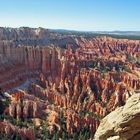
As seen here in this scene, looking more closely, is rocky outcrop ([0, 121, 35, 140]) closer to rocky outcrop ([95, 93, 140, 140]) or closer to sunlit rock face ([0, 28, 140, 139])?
sunlit rock face ([0, 28, 140, 139])

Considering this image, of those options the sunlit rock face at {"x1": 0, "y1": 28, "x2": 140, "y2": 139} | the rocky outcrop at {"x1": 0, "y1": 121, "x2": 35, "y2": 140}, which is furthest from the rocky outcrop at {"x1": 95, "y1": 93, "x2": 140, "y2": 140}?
the sunlit rock face at {"x1": 0, "y1": 28, "x2": 140, "y2": 139}

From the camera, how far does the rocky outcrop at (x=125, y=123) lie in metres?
12.0

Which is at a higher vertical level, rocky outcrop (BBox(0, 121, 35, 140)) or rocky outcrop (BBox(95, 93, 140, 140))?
rocky outcrop (BBox(95, 93, 140, 140))

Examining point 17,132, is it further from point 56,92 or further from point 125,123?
point 125,123

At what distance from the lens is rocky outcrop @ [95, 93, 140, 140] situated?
39.4 ft

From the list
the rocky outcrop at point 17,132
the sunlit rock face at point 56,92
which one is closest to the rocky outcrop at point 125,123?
the rocky outcrop at point 17,132

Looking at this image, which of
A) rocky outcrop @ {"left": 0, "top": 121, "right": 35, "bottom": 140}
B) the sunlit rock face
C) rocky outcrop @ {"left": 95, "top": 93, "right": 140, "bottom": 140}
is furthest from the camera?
the sunlit rock face

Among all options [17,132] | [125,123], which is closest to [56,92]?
[17,132]

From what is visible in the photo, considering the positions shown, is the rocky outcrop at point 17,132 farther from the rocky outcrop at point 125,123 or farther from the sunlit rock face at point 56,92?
the rocky outcrop at point 125,123

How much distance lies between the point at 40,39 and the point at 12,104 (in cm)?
7481

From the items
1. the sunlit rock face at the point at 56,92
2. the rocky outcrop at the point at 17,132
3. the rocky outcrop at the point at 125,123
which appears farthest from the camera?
the sunlit rock face at the point at 56,92

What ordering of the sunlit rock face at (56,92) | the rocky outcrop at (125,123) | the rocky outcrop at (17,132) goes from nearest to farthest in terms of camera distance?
the rocky outcrop at (125,123) → the rocky outcrop at (17,132) → the sunlit rock face at (56,92)

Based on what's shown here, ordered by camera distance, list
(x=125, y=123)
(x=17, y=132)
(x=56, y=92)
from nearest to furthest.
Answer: (x=125, y=123), (x=17, y=132), (x=56, y=92)

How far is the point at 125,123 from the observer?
40.0ft
